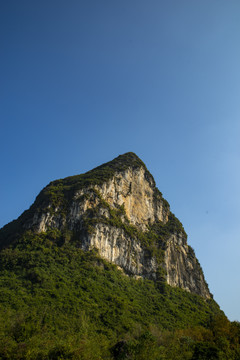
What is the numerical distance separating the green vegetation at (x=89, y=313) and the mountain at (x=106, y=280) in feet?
0.55

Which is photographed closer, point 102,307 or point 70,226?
point 102,307

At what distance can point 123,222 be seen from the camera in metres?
75.0

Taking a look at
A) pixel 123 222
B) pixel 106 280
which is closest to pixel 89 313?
pixel 106 280

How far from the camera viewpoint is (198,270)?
81.8 meters

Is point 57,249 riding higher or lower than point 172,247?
lower

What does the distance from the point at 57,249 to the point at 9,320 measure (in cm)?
2718

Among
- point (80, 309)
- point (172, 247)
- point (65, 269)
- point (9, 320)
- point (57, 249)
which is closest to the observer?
point (9, 320)

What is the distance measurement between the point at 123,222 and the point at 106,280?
71.9 feet

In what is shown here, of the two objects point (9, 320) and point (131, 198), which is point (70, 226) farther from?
point (9, 320)

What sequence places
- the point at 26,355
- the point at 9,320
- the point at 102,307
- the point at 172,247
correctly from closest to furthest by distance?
the point at 26,355
the point at 9,320
the point at 102,307
the point at 172,247

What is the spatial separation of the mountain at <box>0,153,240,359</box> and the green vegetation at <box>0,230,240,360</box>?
0.55 feet

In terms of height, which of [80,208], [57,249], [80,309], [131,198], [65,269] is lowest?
[80,309]

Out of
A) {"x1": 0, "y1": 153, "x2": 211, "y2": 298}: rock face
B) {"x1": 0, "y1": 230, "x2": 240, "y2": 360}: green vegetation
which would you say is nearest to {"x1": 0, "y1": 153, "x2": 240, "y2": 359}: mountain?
{"x1": 0, "y1": 230, "x2": 240, "y2": 360}: green vegetation

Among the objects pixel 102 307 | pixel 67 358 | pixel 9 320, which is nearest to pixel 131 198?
pixel 102 307
